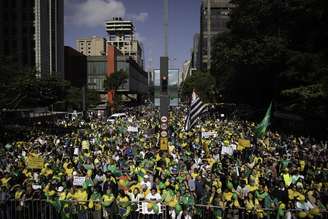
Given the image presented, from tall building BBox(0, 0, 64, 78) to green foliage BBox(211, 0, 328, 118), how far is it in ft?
125

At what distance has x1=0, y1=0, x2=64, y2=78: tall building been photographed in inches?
3469

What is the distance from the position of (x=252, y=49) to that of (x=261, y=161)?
28.9 metres

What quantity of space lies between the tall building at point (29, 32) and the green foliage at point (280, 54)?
38161 millimetres

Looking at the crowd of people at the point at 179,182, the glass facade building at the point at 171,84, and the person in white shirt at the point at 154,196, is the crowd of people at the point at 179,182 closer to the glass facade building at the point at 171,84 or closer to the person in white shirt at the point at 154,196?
the person in white shirt at the point at 154,196

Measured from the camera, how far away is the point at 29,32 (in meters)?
89.4

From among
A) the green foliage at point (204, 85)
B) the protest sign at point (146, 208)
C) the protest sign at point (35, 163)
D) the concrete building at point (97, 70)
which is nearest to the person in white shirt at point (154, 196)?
the protest sign at point (146, 208)

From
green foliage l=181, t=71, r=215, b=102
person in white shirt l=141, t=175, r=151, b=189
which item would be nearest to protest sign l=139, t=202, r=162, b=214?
person in white shirt l=141, t=175, r=151, b=189

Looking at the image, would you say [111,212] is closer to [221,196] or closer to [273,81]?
[221,196]

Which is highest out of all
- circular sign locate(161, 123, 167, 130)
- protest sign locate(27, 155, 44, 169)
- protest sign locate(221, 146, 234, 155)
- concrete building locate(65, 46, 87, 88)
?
concrete building locate(65, 46, 87, 88)

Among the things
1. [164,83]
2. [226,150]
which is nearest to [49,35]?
[226,150]

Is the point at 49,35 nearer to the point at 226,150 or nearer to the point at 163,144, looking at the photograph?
the point at 226,150

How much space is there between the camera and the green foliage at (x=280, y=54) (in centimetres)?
3372

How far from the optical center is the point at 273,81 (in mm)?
51000

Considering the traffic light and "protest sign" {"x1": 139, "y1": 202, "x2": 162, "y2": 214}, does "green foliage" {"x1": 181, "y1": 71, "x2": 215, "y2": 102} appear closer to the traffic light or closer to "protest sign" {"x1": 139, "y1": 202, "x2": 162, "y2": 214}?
the traffic light
